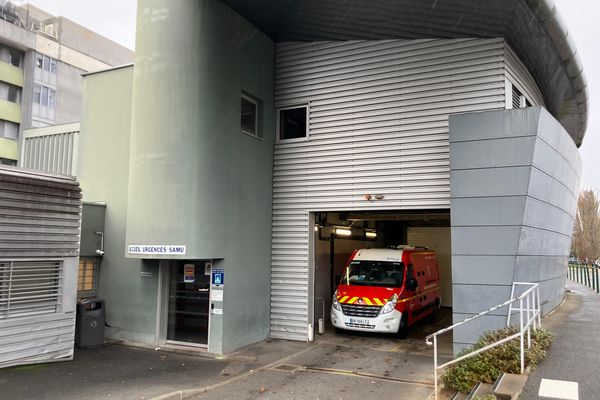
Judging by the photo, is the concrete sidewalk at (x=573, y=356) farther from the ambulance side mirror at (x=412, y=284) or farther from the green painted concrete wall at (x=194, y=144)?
the green painted concrete wall at (x=194, y=144)

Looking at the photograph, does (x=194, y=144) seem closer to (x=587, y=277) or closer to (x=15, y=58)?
(x=587, y=277)

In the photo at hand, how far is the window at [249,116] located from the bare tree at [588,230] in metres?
53.4

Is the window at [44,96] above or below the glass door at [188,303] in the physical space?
above

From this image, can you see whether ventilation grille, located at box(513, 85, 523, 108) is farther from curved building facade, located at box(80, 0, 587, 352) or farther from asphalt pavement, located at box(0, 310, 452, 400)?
asphalt pavement, located at box(0, 310, 452, 400)

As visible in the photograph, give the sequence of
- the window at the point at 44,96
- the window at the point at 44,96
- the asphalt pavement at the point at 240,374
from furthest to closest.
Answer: the window at the point at 44,96 < the window at the point at 44,96 < the asphalt pavement at the point at 240,374

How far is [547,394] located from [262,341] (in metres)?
7.21

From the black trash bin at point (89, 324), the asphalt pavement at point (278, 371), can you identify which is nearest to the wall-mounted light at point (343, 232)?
the asphalt pavement at point (278, 371)

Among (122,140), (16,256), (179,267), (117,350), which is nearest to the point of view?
(16,256)

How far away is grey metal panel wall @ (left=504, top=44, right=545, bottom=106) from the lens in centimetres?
1080

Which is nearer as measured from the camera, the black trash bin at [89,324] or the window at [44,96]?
the black trash bin at [89,324]

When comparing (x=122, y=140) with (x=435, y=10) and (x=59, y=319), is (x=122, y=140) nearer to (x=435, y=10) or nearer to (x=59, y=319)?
(x=59, y=319)

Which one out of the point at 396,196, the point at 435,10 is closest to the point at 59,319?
the point at 396,196

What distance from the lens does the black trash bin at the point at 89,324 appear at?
11062 millimetres

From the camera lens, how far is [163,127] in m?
10.4
